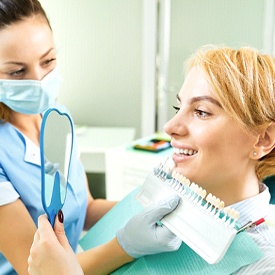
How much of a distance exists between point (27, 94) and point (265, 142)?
2.41ft

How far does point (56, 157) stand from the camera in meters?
1.12

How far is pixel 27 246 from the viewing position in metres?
1.09

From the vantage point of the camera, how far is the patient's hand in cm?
85

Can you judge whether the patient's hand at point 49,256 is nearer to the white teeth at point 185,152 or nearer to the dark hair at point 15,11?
the white teeth at point 185,152

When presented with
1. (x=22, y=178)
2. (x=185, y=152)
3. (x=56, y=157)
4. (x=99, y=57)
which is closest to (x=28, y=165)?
(x=22, y=178)

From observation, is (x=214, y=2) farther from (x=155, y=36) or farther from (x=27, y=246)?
(x=27, y=246)

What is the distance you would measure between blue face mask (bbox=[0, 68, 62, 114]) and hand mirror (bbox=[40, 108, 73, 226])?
226 mm

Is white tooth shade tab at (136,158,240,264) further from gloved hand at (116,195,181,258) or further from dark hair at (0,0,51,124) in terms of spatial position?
dark hair at (0,0,51,124)

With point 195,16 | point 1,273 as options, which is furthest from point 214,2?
point 1,273

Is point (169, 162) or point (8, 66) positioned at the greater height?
point (8, 66)

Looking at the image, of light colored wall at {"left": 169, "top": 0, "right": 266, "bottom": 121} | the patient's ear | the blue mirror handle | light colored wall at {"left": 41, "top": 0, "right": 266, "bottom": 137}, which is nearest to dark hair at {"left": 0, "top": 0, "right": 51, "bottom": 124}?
the blue mirror handle

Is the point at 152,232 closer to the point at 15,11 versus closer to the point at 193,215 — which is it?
the point at 193,215

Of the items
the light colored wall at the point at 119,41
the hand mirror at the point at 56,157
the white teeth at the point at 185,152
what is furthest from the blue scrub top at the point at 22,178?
the light colored wall at the point at 119,41

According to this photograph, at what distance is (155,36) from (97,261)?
2.30m
